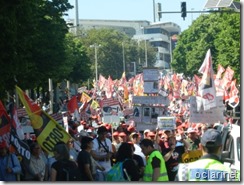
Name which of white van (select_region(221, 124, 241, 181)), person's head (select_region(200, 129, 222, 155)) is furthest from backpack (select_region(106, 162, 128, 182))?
person's head (select_region(200, 129, 222, 155))

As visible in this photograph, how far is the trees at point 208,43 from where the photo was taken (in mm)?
53000

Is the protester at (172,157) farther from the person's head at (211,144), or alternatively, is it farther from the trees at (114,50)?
the trees at (114,50)

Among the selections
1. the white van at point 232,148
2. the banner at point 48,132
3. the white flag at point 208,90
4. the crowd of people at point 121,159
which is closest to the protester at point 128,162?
the crowd of people at point 121,159

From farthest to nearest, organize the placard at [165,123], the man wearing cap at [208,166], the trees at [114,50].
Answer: the trees at [114,50] → the placard at [165,123] → the man wearing cap at [208,166]

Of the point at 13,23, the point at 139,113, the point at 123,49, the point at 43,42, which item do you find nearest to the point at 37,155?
the point at 13,23

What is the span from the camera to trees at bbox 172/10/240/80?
5300cm

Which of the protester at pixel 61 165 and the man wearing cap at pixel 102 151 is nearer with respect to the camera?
the protester at pixel 61 165

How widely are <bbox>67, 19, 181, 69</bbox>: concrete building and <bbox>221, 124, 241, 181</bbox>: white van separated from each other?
2032 cm

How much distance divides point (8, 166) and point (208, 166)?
5449 millimetres

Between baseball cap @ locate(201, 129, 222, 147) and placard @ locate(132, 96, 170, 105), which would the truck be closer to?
baseball cap @ locate(201, 129, 222, 147)

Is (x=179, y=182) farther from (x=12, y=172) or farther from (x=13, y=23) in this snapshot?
(x=13, y=23)

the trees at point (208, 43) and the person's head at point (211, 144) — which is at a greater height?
the trees at point (208, 43)

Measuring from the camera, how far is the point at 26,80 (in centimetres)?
3297

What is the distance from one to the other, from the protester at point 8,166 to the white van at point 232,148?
3.32 m
